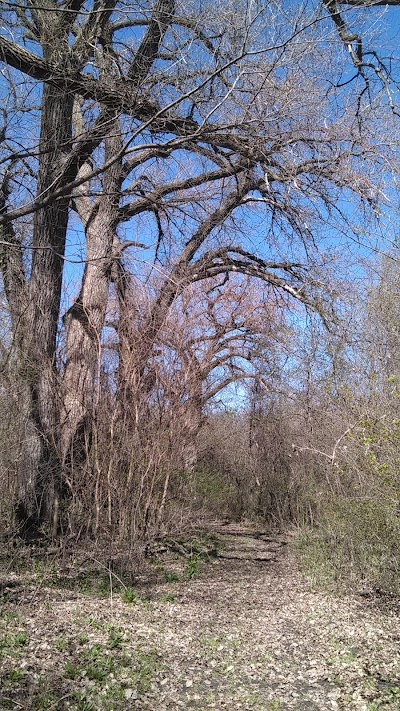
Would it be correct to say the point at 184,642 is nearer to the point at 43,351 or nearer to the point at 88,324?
the point at 43,351

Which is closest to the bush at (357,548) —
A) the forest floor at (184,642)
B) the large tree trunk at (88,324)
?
the forest floor at (184,642)

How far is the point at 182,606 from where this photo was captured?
22.5 feet

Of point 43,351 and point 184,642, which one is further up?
point 43,351

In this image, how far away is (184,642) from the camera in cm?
558

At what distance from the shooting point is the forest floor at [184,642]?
4.32m

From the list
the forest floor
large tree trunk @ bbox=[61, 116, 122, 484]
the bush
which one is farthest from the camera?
large tree trunk @ bbox=[61, 116, 122, 484]

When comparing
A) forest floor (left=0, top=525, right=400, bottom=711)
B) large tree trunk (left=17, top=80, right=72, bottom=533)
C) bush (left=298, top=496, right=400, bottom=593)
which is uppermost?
large tree trunk (left=17, top=80, right=72, bottom=533)

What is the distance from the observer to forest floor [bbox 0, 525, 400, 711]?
4324 mm

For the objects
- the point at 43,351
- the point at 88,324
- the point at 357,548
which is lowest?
the point at 357,548

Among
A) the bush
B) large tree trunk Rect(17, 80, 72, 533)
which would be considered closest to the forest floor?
the bush

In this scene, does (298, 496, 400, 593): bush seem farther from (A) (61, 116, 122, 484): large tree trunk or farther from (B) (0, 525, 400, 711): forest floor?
(A) (61, 116, 122, 484): large tree trunk

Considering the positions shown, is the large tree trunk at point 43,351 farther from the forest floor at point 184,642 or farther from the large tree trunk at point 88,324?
the forest floor at point 184,642

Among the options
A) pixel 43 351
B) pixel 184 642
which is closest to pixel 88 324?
pixel 43 351

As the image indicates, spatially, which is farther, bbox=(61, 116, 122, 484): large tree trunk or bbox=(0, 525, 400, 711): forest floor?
bbox=(61, 116, 122, 484): large tree trunk
